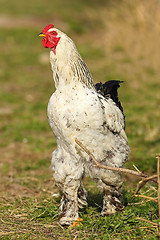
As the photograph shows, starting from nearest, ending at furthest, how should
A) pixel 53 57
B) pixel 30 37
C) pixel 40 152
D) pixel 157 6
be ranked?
pixel 53 57, pixel 40 152, pixel 157 6, pixel 30 37

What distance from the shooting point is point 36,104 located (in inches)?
362

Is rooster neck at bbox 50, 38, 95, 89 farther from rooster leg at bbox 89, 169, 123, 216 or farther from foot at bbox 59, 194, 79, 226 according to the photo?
foot at bbox 59, 194, 79, 226

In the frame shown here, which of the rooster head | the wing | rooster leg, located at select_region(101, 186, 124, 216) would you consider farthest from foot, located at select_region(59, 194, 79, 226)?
the rooster head

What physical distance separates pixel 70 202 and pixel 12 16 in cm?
1761

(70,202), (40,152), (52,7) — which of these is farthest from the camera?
(52,7)

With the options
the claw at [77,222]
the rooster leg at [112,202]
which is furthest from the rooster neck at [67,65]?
the claw at [77,222]

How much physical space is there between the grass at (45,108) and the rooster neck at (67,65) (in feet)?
4.57

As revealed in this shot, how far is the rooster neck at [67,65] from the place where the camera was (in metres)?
3.63

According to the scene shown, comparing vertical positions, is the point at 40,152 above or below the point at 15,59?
below

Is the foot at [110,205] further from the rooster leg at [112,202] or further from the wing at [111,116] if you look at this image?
the wing at [111,116]

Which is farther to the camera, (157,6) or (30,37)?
(30,37)

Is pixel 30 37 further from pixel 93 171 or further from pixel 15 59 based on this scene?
pixel 93 171

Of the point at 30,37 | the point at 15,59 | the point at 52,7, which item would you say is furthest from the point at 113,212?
the point at 52,7

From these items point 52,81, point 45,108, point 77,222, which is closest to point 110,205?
point 77,222
